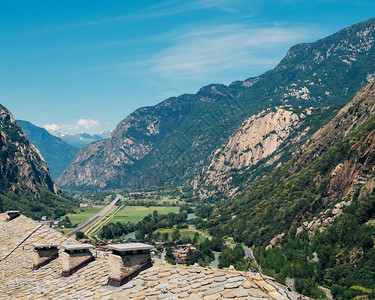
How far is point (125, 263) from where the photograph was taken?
60.1 feet

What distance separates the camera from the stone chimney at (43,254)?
25.8 metres

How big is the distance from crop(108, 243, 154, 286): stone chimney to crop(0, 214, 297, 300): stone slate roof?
13.4 inches

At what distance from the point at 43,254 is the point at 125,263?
34.9 ft

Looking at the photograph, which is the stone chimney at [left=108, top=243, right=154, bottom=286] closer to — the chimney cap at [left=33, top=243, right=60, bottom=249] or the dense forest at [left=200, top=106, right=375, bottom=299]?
the chimney cap at [left=33, top=243, right=60, bottom=249]

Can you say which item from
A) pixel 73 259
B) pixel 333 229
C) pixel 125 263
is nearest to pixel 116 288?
pixel 125 263

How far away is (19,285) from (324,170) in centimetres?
17972

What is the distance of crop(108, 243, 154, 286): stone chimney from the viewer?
18.2 meters

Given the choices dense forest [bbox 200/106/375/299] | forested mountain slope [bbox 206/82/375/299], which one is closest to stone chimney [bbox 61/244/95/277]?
forested mountain slope [bbox 206/82/375/299]

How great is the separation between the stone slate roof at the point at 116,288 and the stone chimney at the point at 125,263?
340 millimetres

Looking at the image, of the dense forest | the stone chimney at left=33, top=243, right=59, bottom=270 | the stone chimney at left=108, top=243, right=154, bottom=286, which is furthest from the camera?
the dense forest

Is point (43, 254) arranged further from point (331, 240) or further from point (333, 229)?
point (333, 229)

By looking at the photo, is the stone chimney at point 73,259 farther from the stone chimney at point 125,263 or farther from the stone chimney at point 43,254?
the stone chimney at point 125,263

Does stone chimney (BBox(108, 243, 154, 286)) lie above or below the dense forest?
above

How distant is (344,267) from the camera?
105 meters
